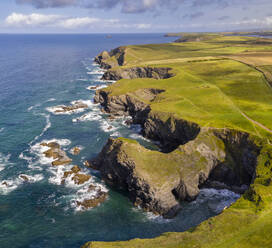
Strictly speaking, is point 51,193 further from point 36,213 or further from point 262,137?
point 262,137

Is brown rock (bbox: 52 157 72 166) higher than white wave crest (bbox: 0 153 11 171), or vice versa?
white wave crest (bbox: 0 153 11 171)

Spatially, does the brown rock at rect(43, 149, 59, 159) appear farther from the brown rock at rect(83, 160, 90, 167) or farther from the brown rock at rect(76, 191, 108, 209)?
the brown rock at rect(76, 191, 108, 209)

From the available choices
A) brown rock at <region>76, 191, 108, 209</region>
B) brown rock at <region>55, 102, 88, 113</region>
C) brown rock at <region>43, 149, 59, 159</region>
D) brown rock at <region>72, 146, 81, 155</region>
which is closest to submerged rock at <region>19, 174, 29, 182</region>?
brown rock at <region>43, 149, 59, 159</region>

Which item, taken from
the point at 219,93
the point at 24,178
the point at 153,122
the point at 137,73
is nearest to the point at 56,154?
the point at 24,178

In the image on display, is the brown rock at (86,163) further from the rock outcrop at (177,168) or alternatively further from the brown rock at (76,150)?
the brown rock at (76,150)

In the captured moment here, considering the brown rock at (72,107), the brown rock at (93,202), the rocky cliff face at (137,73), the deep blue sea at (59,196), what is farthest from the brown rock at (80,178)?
the rocky cliff face at (137,73)

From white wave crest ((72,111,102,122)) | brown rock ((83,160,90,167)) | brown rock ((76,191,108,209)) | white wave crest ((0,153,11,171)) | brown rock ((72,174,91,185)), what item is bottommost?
brown rock ((76,191,108,209))

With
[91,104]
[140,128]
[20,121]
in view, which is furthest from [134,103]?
[20,121]
